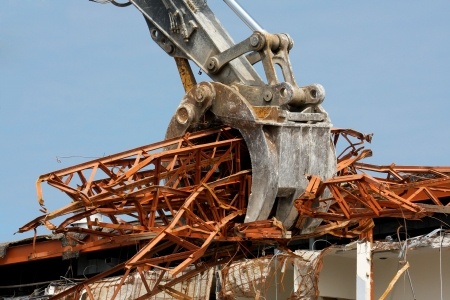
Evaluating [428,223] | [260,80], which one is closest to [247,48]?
[260,80]

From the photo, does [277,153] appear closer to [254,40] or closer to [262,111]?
[262,111]

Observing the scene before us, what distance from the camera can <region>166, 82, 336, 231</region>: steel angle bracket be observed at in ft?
100

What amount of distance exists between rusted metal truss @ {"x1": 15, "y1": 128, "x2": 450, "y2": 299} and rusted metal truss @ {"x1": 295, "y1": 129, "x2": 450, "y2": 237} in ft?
0.07

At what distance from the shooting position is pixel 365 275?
115 feet

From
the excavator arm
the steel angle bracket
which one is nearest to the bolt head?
the excavator arm

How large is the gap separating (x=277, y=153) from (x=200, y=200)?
1.95m

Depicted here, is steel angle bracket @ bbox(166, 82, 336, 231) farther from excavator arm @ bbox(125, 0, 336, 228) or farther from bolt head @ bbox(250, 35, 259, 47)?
bolt head @ bbox(250, 35, 259, 47)

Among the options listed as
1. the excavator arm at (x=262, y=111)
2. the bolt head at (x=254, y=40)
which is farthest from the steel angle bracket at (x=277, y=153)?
the bolt head at (x=254, y=40)

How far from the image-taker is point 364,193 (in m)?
29.6

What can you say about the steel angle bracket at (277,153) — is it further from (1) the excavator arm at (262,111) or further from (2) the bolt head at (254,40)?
(2) the bolt head at (254,40)

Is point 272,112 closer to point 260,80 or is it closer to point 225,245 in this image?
point 260,80

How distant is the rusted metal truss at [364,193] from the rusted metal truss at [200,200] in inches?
0.8

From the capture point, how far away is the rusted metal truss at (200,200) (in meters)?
29.6

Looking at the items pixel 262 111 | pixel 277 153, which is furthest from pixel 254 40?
pixel 277 153
